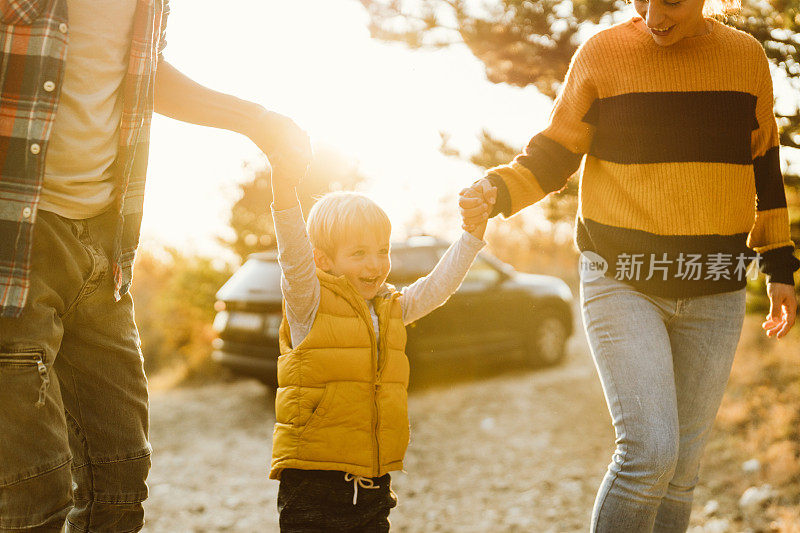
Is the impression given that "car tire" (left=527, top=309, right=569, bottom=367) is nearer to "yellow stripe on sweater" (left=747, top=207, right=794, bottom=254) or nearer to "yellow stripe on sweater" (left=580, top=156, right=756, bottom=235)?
"yellow stripe on sweater" (left=747, top=207, right=794, bottom=254)

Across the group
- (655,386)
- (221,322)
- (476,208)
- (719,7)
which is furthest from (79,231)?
(221,322)

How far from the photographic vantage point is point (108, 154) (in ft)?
5.99

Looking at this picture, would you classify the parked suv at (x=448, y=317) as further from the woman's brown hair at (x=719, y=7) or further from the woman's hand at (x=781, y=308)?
the woman's brown hair at (x=719, y=7)

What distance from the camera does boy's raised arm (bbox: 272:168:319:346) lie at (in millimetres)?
2018

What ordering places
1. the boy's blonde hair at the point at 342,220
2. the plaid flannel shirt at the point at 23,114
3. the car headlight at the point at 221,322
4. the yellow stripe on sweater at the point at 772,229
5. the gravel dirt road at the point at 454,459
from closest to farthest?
the plaid flannel shirt at the point at 23,114
the boy's blonde hair at the point at 342,220
the yellow stripe on sweater at the point at 772,229
the gravel dirt road at the point at 454,459
the car headlight at the point at 221,322

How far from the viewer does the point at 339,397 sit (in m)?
2.16

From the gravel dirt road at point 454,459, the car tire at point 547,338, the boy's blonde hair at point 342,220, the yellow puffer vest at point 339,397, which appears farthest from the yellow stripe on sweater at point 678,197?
the car tire at point 547,338

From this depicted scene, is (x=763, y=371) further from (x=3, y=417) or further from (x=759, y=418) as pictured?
(x=3, y=417)

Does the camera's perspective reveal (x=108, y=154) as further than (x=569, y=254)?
No

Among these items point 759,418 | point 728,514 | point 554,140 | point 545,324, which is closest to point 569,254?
point 545,324

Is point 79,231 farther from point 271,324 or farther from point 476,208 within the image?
point 271,324

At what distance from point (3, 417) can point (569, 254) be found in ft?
64.1

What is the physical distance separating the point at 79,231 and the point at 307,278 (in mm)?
600

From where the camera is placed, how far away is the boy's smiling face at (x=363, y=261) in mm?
2277
